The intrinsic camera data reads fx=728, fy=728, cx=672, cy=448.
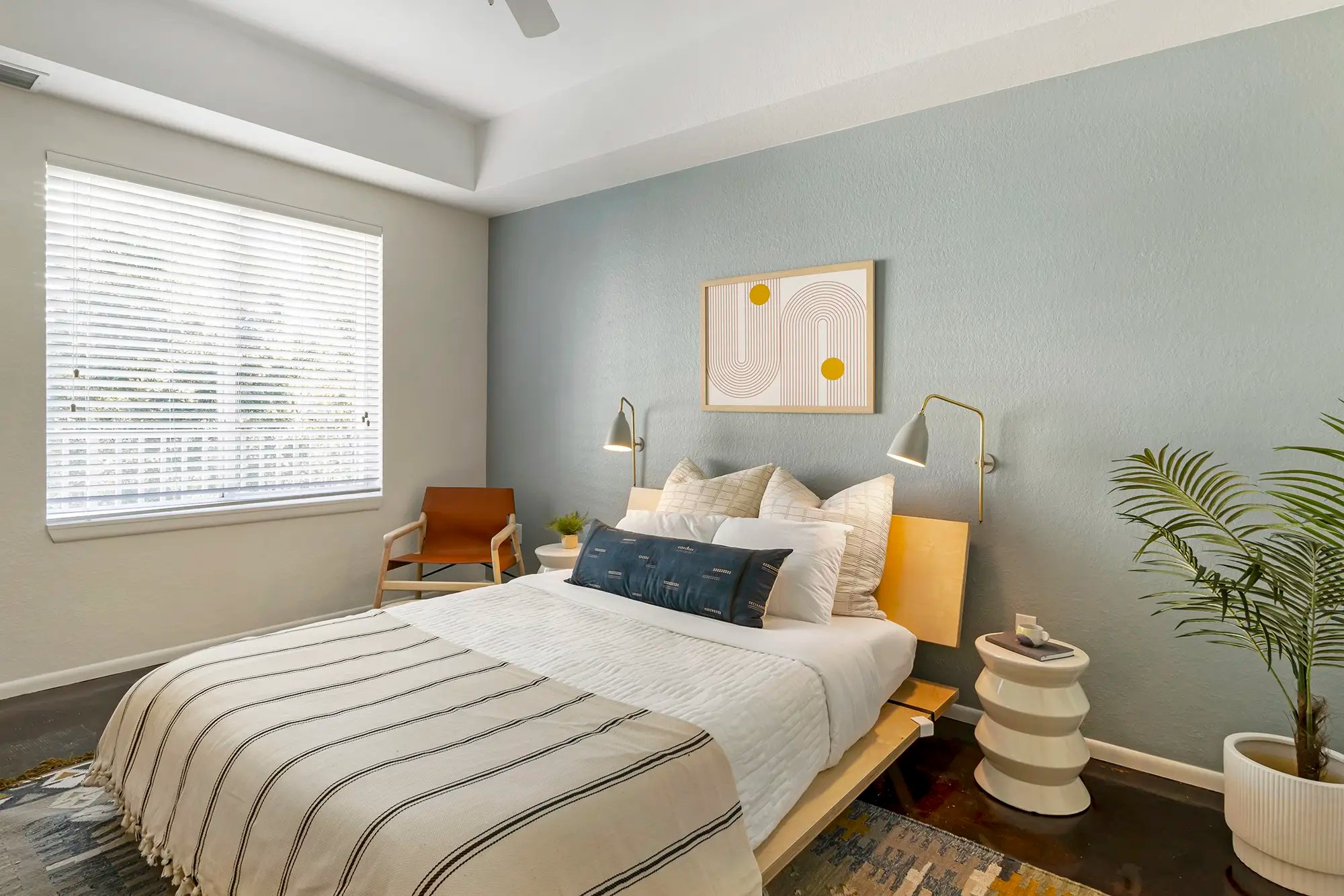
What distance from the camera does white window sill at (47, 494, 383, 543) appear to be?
330cm

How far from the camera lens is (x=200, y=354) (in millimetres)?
3688

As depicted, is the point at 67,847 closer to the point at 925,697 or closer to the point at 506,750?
the point at 506,750

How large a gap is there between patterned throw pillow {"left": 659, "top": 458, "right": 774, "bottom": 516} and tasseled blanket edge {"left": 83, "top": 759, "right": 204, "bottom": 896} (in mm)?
2127

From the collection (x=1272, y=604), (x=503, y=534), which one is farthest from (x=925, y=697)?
(x=503, y=534)

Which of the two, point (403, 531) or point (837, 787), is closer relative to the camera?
point (837, 787)

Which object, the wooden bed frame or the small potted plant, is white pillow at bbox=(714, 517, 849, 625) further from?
the small potted plant

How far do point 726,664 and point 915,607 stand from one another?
1.10m

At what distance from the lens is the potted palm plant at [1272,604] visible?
195 centimetres

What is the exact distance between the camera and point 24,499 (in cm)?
317

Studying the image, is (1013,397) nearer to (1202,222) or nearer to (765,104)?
(1202,222)

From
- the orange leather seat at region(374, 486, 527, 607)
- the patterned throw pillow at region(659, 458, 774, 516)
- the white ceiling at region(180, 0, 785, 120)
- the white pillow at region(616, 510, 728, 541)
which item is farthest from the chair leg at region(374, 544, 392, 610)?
the white ceiling at region(180, 0, 785, 120)

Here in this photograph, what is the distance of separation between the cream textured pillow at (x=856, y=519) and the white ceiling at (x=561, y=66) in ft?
5.36

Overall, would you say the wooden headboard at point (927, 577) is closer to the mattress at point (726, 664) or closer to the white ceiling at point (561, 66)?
the mattress at point (726, 664)

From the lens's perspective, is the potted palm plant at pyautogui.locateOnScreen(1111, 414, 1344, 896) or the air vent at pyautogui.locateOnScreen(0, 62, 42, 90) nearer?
the potted palm plant at pyautogui.locateOnScreen(1111, 414, 1344, 896)
